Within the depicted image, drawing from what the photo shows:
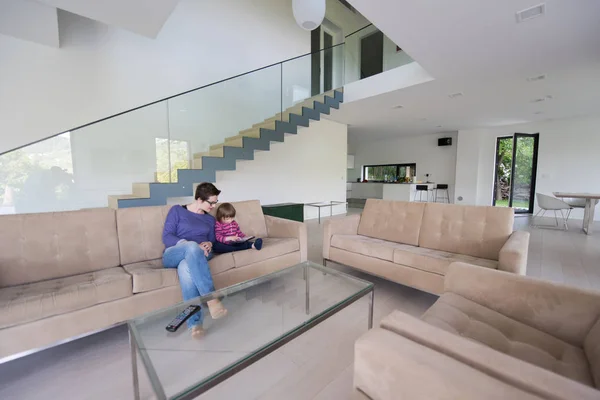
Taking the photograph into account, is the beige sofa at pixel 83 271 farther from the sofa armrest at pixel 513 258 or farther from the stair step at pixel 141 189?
the sofa armrest at pixel 513 258

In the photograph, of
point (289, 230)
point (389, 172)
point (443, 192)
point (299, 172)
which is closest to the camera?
point (289, 230)

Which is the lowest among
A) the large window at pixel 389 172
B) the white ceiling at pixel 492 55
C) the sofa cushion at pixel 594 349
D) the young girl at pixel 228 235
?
the sofa cushion at pixel 594 349

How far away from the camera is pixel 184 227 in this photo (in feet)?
7.11

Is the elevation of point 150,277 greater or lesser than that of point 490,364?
lesser

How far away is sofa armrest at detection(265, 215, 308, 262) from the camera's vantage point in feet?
9.13

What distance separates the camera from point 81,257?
6.38 feet

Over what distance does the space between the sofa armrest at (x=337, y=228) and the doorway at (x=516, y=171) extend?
676 centimetres

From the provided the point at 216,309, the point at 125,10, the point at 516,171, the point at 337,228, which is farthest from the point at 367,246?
the point at 516,171

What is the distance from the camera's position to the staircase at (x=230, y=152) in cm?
340

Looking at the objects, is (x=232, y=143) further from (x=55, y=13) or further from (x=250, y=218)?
(x=55, y=13)

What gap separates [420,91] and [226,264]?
4.42m

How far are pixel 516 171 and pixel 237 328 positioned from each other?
29.6ft

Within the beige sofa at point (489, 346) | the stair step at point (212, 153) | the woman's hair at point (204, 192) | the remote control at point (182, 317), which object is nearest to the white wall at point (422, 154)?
the stair step at point (212, 153)

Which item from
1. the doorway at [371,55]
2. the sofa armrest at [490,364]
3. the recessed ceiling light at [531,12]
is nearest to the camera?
the sofa armrest at [490,364]
